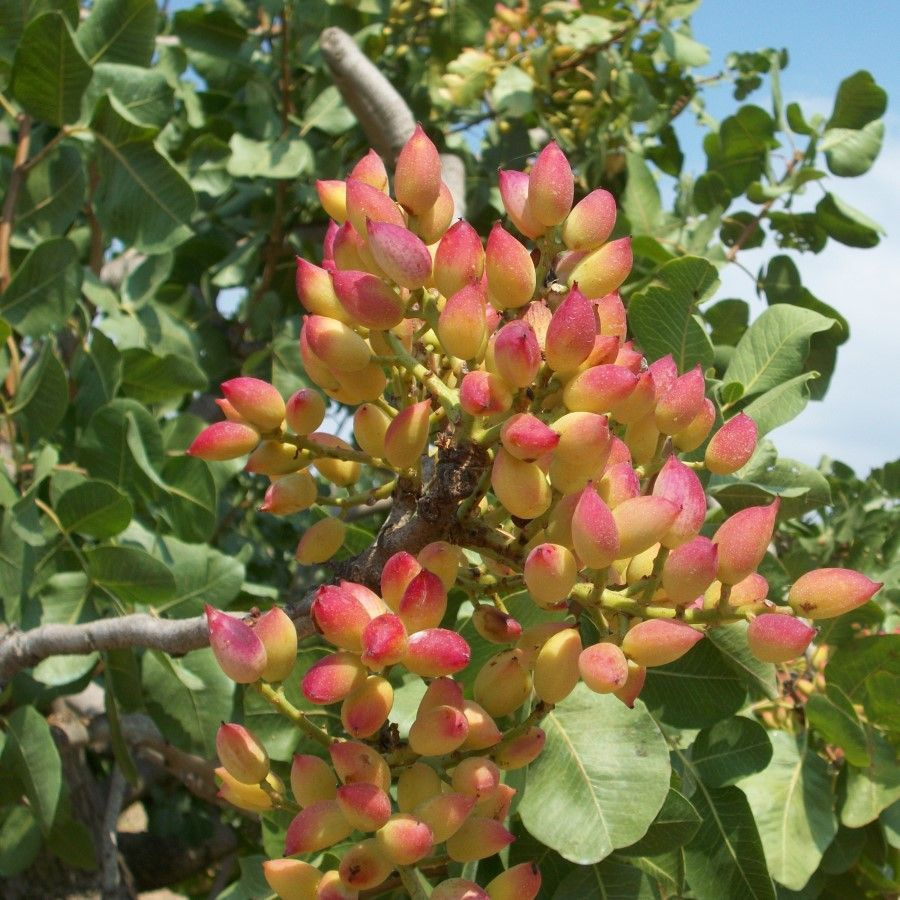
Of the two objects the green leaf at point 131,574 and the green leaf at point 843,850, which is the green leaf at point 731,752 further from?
the green leaf at point 131,574

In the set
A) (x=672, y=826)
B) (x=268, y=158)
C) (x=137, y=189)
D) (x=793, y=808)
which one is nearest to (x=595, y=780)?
(x=672, y=826)

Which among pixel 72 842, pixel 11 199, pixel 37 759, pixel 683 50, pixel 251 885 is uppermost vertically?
pixel 683 50

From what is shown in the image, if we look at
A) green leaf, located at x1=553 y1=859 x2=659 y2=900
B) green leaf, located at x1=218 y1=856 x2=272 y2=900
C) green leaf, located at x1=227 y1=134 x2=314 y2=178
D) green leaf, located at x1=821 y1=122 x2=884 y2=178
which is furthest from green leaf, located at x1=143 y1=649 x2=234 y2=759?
green leaf, located at x1=821 y1=122 x2=884 y2=178

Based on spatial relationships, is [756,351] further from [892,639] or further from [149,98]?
[149,98]

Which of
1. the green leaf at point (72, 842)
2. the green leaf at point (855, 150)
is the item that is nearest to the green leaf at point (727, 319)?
the green leaf at point (855, 150)

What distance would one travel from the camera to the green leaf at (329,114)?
1775mm

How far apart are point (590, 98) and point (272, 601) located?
3.45 feet

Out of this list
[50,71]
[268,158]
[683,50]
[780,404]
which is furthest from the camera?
[683,50]

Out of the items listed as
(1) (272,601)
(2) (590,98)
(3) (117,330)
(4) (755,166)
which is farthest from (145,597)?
(2) (590,98)

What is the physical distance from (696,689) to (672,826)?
4.7 inches

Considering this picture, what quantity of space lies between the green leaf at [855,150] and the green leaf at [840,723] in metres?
0.73

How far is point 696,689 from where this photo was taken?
81cm

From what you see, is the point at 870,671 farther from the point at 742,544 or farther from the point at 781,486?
the point at 742,544

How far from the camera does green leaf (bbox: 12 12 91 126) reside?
3.86 ft
